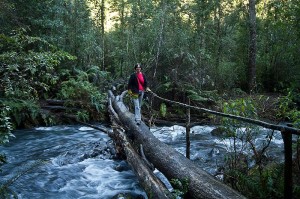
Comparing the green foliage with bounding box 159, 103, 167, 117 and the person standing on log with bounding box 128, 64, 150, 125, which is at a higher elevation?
the person standing on log with bounding box 128, 64, 150, 125

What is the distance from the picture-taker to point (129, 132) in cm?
918

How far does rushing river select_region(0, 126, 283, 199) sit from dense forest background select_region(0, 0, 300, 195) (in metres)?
2.72

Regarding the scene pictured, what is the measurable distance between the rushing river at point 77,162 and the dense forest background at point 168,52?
2.72 metres

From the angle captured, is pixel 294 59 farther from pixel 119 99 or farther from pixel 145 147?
pixel 145 147

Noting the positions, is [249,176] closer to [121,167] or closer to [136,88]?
[121,167]

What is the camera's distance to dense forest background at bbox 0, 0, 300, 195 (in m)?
16.0

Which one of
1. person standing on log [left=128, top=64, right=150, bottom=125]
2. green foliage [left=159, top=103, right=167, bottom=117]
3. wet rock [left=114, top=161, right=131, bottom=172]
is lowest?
wet rock [left=114, top=161, right=131, bottom=172]

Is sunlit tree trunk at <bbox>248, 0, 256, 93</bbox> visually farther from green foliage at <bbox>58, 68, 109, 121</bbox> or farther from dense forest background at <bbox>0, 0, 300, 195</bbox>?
green foliage at <bbox>58, 68, 109, 121</bbox>

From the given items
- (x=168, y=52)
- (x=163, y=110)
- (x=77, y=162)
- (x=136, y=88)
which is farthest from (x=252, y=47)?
(x=77, y=162)

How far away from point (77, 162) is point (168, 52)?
1076cm

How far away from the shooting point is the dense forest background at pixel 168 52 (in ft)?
52.4

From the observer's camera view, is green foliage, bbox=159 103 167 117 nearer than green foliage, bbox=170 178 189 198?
No

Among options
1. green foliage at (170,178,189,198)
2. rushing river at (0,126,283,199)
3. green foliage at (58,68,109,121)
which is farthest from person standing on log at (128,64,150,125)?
green foliage at (58,68,109,121)

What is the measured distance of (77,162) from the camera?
8984mm
